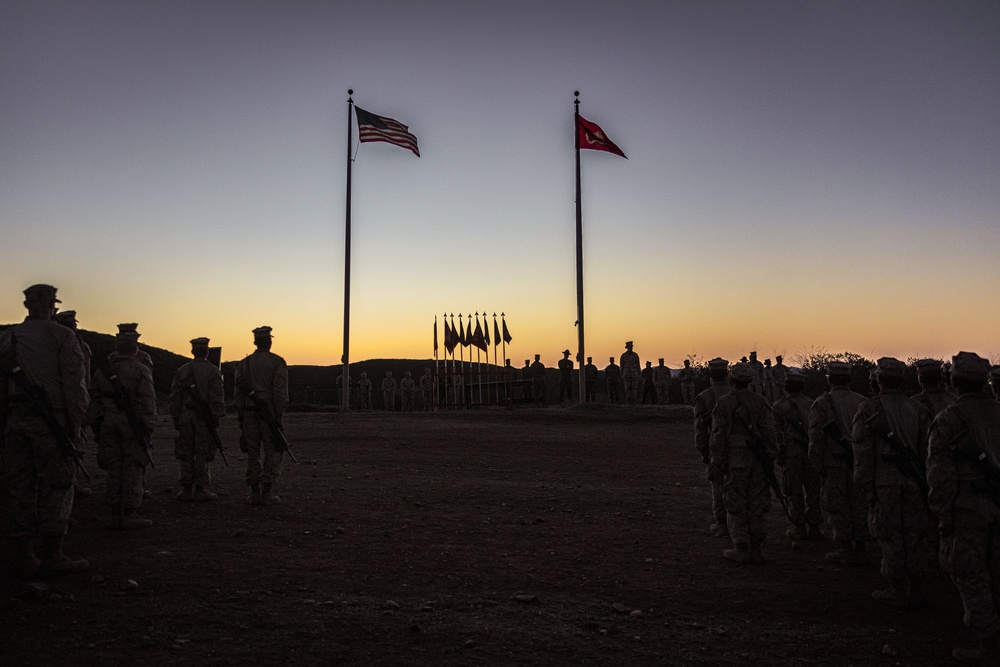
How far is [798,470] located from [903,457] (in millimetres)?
2629

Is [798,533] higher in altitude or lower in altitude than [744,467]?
lower

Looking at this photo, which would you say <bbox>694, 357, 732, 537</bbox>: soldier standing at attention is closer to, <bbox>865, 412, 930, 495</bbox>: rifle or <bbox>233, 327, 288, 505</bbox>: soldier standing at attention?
<bbox>865, 412, 930, 495</bbox>: rifle

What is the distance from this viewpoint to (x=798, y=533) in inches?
387

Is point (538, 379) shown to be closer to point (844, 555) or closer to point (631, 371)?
point (631, 371)

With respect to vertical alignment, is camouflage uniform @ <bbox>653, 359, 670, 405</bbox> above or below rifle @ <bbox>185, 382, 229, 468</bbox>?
above

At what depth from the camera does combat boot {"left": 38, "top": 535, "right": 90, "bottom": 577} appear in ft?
23.7

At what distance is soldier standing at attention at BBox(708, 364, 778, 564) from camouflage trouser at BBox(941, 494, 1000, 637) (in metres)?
2.44

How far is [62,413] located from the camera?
751 centimetres

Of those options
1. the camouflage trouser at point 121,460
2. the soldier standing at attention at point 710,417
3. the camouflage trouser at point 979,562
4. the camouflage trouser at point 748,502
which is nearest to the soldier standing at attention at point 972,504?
the camouflage trouser at point 979,562

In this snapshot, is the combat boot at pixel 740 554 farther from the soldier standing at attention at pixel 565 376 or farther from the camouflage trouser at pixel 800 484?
the soldier standing at attention at pixel 565 376

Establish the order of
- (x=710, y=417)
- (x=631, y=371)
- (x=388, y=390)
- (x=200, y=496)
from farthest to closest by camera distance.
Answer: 1. (x=388, y=390)
2. (x=631, y=371)
3. (x=200, y=496)
4. (x=710, y=417)

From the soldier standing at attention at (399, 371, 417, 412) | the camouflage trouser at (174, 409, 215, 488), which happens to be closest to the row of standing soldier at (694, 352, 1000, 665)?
the camouflage trouser at (174, 409, 215, 488)

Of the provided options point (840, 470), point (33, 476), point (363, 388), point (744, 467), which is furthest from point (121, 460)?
point (363, 388)

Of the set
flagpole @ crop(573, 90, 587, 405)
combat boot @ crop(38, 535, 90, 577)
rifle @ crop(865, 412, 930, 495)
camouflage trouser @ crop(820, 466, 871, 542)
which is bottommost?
combat boot @ crop(38, 535, 90, 577)
